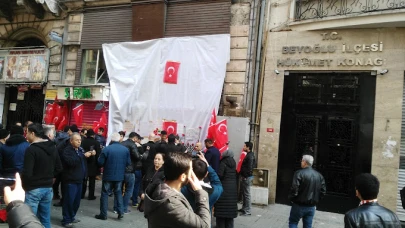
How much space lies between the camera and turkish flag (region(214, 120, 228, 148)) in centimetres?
904

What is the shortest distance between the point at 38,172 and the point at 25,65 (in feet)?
32.9

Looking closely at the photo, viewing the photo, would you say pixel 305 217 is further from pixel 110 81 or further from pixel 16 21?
pixel 16 21

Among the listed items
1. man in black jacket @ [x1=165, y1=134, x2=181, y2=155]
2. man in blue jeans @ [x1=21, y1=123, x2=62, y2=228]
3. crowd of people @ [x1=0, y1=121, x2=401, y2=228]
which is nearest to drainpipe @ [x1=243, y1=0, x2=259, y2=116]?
crowd of people @ [x1=0, y1=121, x2=401, y2=228]

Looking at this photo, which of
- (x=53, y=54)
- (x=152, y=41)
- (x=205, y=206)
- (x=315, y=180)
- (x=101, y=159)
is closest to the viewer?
(x=205, y=206)

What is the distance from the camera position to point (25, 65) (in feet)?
42.7

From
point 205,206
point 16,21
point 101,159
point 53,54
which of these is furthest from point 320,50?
point 16,21

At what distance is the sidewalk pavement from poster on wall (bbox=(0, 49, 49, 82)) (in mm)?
6484

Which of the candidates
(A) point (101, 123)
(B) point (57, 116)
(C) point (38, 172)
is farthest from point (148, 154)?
(B) point (57, 116)

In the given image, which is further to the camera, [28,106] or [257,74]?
[28,106]

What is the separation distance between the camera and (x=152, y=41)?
10.9 metres

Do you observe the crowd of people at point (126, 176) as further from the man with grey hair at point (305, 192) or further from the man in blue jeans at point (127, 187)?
the man with grey hair at point (305, 192)

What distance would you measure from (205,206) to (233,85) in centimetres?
758

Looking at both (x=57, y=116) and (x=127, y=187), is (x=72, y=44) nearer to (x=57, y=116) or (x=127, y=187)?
(x=57, y=116)

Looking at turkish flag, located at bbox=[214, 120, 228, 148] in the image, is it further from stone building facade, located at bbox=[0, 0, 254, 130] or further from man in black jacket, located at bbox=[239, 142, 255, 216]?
man in black jacket, located at bbox=[239, 142, 255, 216]
